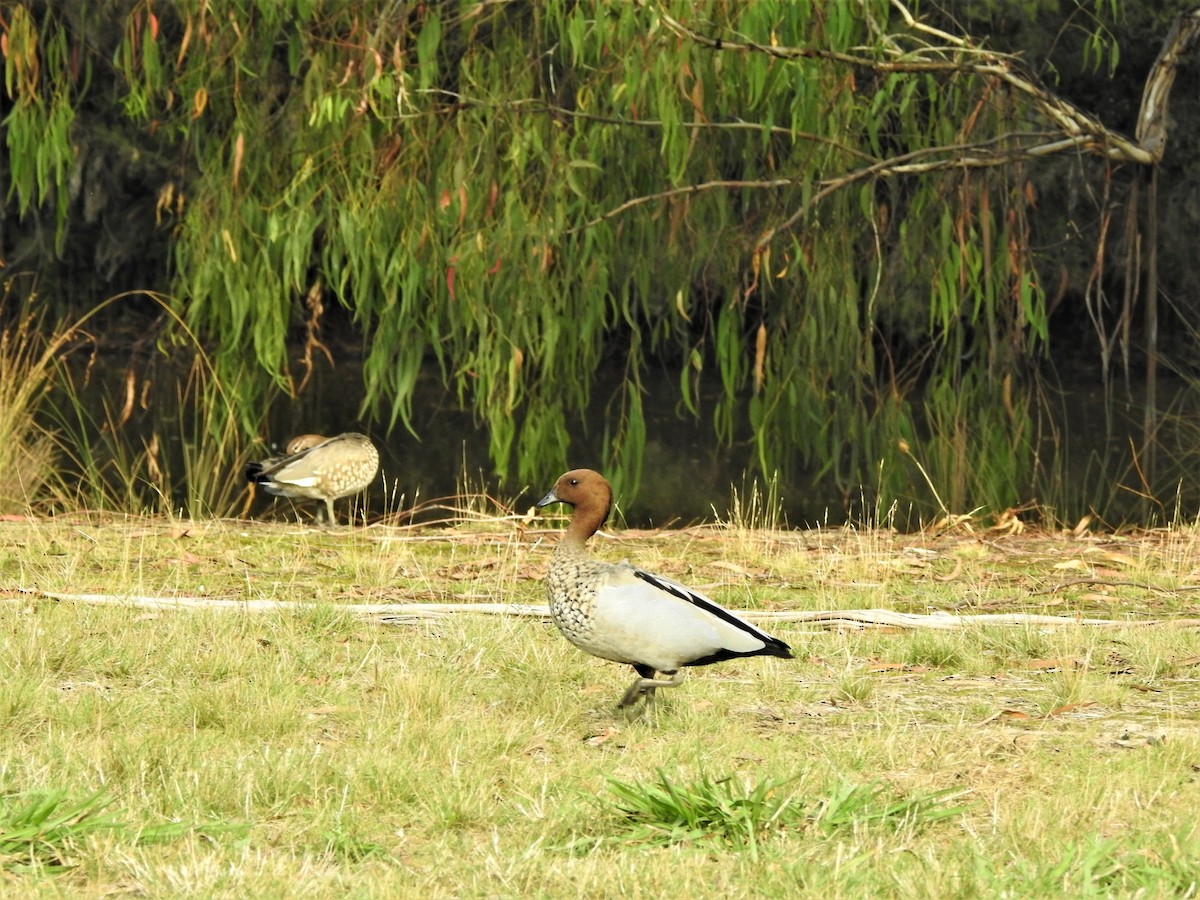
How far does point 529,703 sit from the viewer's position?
4.96 metres

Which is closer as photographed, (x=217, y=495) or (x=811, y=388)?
(x=811, y=388)

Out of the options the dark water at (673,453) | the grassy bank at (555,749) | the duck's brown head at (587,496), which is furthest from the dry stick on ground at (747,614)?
the dark water at (673,453)

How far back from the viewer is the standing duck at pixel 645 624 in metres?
4.62

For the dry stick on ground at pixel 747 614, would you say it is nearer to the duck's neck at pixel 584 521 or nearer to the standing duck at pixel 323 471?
the duck's neck at pixel 584 521

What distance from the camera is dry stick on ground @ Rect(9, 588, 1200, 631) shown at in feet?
20.3

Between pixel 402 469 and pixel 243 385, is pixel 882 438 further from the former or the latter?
pixel 402 469

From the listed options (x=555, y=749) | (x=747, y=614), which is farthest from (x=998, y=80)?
(x=555, y=749)

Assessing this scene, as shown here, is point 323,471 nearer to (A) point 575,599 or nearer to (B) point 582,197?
(B) point 582,197

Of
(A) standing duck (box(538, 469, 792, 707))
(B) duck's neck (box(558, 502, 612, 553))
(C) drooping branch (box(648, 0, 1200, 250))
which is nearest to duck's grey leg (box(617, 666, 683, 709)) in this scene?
(A) standing duck (box(538, 469, 792, 707))

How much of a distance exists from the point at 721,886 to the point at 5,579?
420 cm

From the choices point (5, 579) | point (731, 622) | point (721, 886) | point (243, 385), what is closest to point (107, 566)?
point (5, 579)

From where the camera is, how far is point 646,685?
4734mm

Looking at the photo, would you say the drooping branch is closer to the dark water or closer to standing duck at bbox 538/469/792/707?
the dark water

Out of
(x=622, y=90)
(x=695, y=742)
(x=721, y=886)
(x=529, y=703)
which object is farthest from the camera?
(x=622, y=90)
